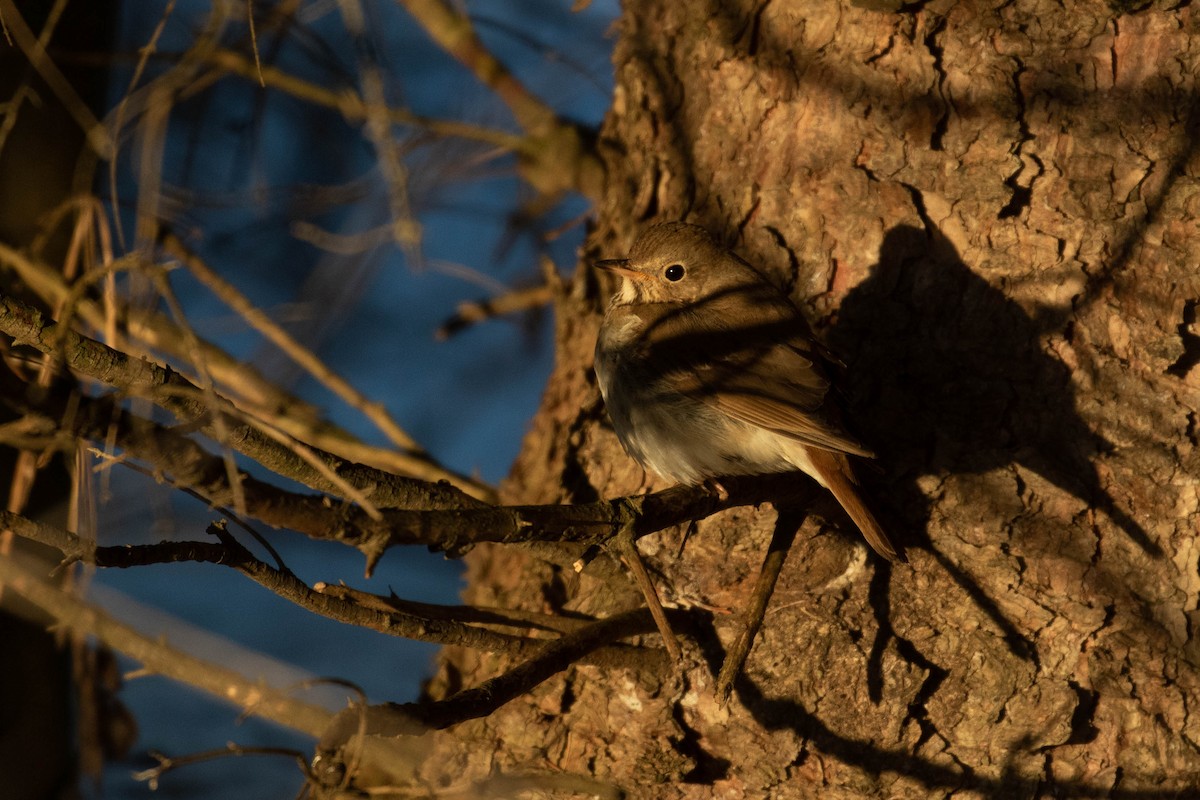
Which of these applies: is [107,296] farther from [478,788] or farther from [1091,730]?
[1091,730]

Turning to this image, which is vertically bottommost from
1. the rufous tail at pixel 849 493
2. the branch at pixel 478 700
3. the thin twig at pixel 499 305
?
the branch at pixel 478 700

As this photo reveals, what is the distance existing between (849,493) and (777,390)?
1.39ft

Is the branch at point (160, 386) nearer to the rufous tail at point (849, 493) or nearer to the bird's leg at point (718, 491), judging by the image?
the bird's leg at point (718, 491)

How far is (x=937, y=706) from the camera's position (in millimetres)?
2828

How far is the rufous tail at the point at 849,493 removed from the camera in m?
2.70

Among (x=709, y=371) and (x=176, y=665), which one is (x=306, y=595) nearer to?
(x=176, y=665)

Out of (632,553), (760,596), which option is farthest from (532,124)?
(632,553)

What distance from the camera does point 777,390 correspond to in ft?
10.0

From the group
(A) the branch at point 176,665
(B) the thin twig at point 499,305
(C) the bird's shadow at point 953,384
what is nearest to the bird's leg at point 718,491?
(C) the bird's shadow at point 953,384

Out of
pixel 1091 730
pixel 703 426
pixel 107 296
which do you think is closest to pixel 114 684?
pixel 107 296

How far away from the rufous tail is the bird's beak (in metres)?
0.88

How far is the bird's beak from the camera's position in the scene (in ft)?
11.4

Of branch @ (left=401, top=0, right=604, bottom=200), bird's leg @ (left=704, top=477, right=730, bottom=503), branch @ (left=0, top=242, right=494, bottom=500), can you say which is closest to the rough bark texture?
bird's leg @ (left=704, top=477, right=730, bottom=503)

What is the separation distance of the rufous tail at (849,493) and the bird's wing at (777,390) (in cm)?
10
